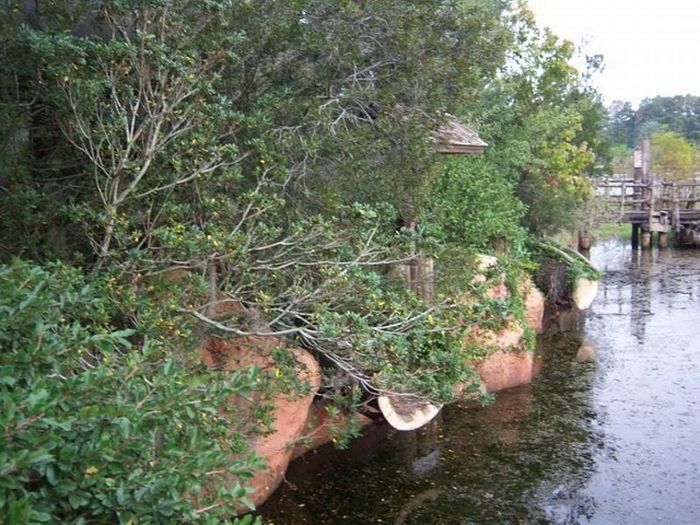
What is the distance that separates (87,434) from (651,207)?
2382cm

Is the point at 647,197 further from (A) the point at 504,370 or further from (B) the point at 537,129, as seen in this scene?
(A) the point at 504,370

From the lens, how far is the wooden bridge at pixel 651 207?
2323 centimetres

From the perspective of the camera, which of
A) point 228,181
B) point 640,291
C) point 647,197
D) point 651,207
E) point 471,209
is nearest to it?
point 228,181

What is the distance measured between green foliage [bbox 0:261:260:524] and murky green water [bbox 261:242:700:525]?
3475 millimetres

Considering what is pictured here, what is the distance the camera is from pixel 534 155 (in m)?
15.9

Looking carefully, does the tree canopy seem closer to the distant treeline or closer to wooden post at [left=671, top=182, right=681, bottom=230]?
wooden post at [left=671, top=182, right=681, bottom=230]

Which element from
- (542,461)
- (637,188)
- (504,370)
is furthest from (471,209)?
(637,188)

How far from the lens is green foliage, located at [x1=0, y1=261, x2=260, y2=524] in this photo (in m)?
2.24

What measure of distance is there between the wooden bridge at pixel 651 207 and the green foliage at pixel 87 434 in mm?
21796

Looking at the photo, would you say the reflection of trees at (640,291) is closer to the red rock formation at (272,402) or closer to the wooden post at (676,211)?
the wooden post at (676,211)

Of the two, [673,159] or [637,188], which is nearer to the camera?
[637,188]

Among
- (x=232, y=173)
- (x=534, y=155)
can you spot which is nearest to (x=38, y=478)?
(x=232, y=173)

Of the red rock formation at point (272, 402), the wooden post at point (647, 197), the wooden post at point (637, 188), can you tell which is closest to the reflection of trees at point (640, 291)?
the wooden post at point (647, 197)

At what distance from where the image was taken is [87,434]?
2451mm
